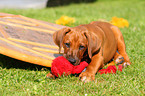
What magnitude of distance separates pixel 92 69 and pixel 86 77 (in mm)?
266

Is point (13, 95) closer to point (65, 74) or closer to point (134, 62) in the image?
point (65, 74)

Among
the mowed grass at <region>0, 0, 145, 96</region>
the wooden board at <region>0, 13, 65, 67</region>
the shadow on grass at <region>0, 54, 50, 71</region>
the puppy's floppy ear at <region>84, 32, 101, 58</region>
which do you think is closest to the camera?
the mowed grass at <region>0, 0, 145, 96</region>

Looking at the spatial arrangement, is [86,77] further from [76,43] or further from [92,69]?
[76,43]

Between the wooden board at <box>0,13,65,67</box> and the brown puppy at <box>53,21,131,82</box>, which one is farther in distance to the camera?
the wooden board at <box>0,13,65,67</box>

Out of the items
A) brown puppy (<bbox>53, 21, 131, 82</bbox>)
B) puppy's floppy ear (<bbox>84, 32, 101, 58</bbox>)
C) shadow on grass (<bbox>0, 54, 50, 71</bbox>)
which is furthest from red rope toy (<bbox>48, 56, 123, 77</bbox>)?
shadow on grass (<bbox>0, 54, 50, 71</bbox>)

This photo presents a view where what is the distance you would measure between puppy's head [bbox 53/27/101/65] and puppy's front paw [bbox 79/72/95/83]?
252mm

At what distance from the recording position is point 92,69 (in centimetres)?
426

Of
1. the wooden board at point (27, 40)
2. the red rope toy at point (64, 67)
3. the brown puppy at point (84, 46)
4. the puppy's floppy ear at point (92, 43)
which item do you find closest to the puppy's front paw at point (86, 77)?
the brown puppy at point (84, 46)

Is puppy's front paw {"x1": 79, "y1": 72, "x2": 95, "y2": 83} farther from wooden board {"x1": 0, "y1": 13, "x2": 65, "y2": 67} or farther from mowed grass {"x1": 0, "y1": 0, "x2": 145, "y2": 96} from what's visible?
wooden board {"x1": 0, "y1": 13, "x2": 65, "y2": 67}

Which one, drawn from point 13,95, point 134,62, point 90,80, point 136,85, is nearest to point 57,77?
point 90,80

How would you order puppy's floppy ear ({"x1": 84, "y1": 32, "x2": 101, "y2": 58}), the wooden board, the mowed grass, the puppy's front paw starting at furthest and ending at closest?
1. the wooden board
2. puppy's floppy ear ({"x1": 84, "y1": 32, "x2": 101, "y2": 58})
3. the puppy's front paw
4. the mowed grass

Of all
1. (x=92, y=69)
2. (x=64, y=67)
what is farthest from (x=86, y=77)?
(x=64, y=67)

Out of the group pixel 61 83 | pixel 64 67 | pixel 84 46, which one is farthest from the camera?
pixel 84 46

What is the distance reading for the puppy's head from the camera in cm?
408
